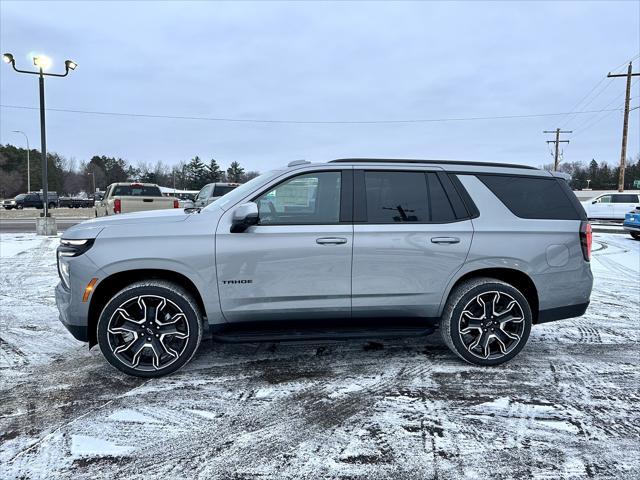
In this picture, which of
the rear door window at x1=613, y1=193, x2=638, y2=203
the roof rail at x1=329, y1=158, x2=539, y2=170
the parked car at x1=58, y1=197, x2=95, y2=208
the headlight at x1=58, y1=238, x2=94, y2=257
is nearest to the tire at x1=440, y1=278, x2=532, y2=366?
the roof rail at x1=329, y1=158, x2=539, y2=170

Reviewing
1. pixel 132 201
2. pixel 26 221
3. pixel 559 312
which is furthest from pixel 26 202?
pixel 559 312

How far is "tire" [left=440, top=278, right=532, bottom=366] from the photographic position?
3.83 m

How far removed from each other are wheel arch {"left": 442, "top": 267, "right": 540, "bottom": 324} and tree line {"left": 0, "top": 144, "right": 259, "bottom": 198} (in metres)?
94.6

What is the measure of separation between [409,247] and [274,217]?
4.00 ft

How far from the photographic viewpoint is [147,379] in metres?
3.59

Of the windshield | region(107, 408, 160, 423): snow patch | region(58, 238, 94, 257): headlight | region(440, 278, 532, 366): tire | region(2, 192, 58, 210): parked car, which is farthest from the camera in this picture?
region(2, 192, 58, 210): parked car

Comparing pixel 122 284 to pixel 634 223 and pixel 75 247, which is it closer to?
pixel 75 247

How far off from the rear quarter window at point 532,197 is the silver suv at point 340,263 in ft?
0.04

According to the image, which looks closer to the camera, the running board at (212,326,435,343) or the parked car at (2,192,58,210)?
the running board at (212,326,435,343)

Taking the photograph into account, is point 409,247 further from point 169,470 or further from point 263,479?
point 169,470

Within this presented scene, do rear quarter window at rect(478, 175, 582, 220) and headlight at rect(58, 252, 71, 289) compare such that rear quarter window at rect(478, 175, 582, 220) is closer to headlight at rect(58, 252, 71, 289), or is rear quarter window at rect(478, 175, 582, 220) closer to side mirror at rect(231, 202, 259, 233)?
side mirror at rect(231, 202, 259, 233)

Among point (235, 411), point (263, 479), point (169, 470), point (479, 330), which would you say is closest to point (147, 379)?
point (235, 411)

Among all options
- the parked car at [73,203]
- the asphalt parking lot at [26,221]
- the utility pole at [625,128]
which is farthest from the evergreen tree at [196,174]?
the utility pole at [625,128]

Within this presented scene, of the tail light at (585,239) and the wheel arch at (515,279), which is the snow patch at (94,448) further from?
the tail light at (585,239)
